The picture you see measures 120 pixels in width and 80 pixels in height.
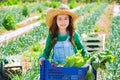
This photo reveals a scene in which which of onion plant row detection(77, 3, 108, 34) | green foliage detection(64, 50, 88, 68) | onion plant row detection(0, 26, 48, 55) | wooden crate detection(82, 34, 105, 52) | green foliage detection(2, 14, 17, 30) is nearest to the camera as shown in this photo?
green foliage detection(64, 50, 88, 68)

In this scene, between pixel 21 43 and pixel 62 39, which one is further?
pixel 21 43

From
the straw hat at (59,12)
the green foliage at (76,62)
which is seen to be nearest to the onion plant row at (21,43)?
the straw hat at (59,12)

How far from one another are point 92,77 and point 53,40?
0.83m

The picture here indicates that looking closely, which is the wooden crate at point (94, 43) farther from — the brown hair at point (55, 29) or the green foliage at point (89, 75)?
the green foliage at point (89, 75)

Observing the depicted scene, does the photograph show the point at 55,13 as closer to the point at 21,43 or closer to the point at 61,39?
the point at 61,39

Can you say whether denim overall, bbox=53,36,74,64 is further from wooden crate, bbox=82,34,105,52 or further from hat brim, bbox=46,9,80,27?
wooden crate, bbox=82,34,105,52

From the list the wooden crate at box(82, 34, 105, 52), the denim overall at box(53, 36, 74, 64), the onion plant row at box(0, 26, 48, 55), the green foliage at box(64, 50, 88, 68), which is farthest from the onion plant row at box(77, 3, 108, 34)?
the green foliage at box(64, 50, 88, 68)

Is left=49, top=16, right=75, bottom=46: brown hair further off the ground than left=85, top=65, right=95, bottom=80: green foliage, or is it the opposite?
left=49, top=16, right=75, bottom=46: brown hair

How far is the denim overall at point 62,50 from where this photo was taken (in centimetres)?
416

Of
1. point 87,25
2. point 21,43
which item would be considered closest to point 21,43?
point 21,43

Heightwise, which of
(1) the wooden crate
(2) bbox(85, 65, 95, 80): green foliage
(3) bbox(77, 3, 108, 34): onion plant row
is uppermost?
(2) bbox(85, 65, 95, 80): green foliage

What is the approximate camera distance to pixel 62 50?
420 centimetres

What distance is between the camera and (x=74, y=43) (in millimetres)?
4199

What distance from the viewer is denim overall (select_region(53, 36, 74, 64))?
13.7 ft
